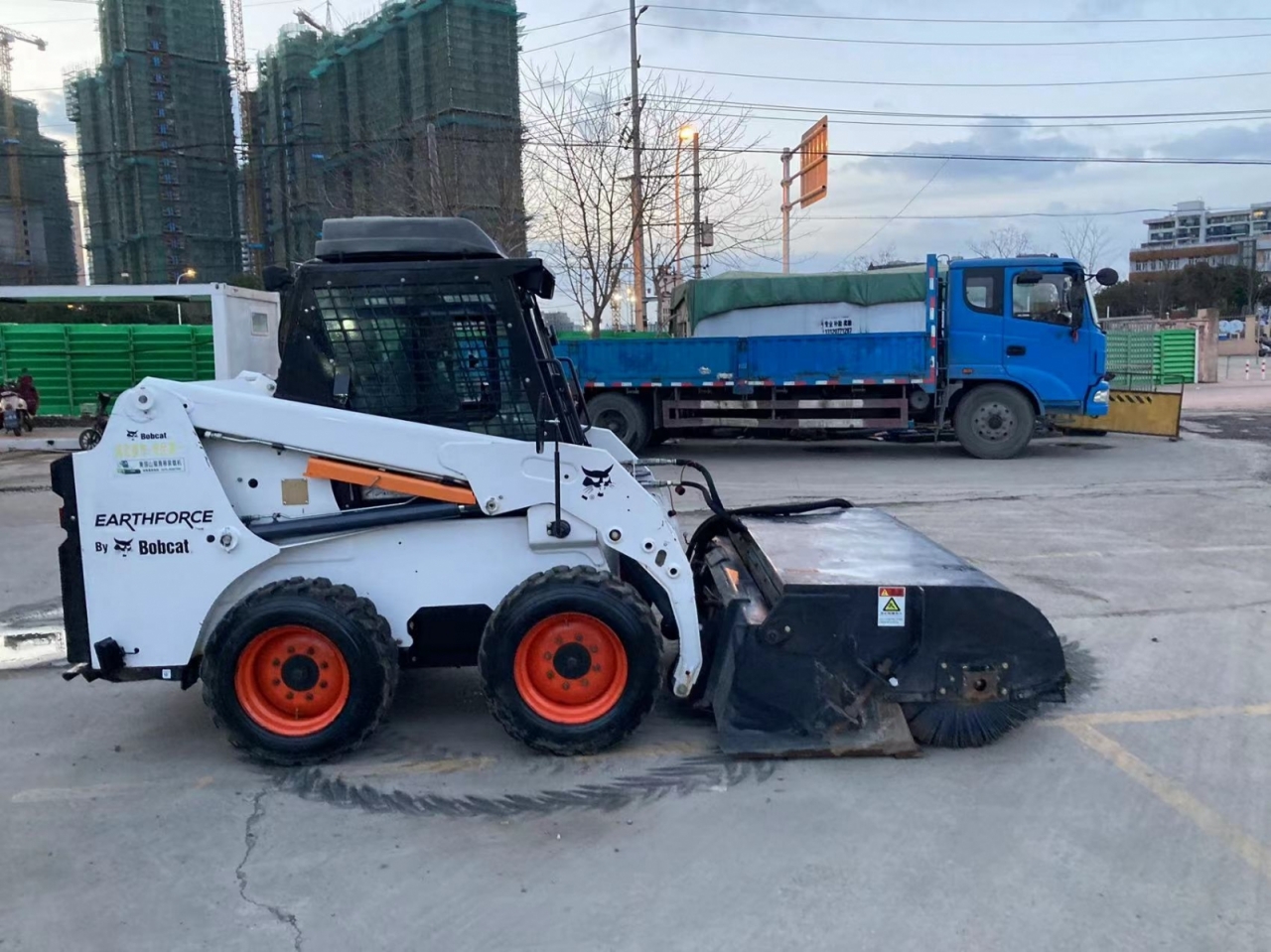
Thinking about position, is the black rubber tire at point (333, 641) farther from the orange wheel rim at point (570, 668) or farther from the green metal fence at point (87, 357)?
the green metal fence at point (87, 357)

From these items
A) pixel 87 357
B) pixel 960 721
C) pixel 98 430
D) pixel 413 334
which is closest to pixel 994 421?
pixel 960 721

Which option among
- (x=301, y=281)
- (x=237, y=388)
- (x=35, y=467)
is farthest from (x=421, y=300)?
(x=35, y=467)

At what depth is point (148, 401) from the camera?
418cm

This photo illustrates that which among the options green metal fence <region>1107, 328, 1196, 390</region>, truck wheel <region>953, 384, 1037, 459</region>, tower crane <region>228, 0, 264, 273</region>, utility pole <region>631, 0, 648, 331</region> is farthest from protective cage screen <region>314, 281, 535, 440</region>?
tower crane <region>228, 0, 264, 273</region>

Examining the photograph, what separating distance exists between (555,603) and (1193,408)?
78.7ft

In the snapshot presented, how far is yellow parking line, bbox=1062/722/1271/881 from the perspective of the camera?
3.62 meters

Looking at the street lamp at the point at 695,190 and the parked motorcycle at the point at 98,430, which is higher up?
the street lamp at the point at 695,190

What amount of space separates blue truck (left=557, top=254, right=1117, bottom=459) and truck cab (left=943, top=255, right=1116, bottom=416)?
0.01 m

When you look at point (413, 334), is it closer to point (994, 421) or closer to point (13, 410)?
point (994, 421)

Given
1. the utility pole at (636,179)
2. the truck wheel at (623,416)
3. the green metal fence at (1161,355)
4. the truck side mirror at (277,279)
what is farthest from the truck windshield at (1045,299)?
the green metal fence at (1161,355)

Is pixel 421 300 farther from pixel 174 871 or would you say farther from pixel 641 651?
pixel 174 871

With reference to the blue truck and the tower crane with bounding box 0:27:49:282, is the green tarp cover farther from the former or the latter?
the tower crane with bounding box 0:27:49:282

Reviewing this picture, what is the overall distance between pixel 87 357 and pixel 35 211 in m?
50.1

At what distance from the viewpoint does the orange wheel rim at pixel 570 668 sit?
4348mm
